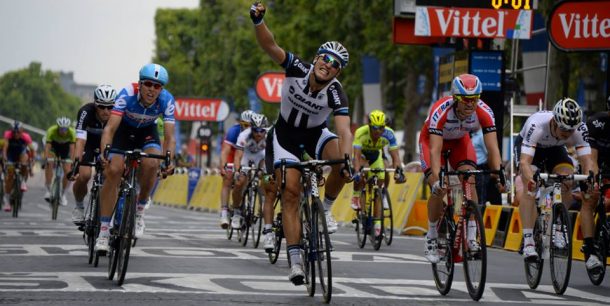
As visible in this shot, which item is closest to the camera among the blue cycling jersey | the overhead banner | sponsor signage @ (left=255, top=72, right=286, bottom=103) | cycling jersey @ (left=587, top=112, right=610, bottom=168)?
the blue cycling jersey

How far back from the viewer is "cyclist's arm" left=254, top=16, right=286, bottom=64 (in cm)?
1270

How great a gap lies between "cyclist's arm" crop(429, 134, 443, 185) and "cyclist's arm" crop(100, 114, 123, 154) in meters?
3.07

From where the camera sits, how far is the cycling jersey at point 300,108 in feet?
42.3

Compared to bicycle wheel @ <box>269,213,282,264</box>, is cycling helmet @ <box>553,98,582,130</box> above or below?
above

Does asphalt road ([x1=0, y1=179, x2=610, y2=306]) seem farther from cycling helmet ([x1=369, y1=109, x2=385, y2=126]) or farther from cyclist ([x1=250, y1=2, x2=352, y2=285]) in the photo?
cycling helmet ([x1=369, y1=109, x2=385, y2=126])

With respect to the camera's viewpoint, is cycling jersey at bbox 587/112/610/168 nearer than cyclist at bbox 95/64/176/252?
No

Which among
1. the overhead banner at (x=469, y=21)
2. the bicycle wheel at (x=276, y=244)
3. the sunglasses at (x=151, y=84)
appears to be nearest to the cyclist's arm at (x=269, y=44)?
the sunglasses at (x=151, y=84)

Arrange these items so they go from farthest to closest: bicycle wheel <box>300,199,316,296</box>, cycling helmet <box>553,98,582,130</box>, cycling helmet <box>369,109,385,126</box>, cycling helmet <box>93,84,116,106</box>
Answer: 1. cycling helmet <box>369,109,385,126</box>
2. cycling helmet <box>93,84,116,106</box>
3. cycling helmet <box>553,98,582,130</box>
4. bicycle wheel <box>300,199,316,296</box>

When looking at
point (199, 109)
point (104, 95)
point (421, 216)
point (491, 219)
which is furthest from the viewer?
point (199, 109)

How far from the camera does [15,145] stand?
31.3 metres

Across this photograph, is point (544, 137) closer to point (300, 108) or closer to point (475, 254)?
point (475, 254)

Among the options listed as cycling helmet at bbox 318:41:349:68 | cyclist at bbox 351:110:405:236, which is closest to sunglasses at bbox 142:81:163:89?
cycling helmet at bbox 318:41:349:68

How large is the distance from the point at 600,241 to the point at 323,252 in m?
4.12

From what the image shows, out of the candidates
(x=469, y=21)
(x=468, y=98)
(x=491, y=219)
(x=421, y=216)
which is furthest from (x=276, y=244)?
(x=469, y=21)
